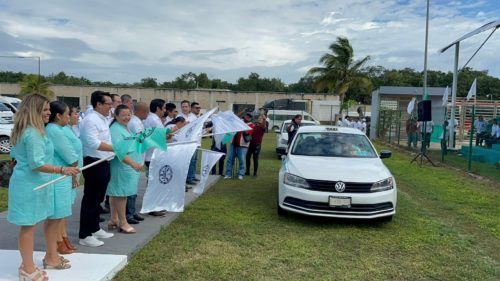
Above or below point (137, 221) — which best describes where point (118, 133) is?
above

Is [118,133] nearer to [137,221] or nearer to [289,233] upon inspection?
[137,221]

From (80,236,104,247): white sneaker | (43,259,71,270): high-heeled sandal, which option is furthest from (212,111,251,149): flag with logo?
(43,259,71,270): high-heeled sandal

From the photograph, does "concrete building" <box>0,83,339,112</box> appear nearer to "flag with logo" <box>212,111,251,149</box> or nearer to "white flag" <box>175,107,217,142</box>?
"flag with logo" <box>212,111,251,149</box>

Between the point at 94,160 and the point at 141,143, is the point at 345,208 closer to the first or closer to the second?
the point at 141,143

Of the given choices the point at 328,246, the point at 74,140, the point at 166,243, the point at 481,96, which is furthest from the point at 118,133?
the point at 481,96

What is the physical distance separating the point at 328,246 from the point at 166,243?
81.1 inches

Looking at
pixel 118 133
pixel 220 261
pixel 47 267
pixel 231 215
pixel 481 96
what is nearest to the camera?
pixel 47 267

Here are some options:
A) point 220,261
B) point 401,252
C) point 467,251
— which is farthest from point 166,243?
point 467,251

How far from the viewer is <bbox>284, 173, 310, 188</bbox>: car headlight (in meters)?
6.62

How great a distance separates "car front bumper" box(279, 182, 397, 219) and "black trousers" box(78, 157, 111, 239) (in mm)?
2760

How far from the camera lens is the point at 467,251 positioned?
18.7ft

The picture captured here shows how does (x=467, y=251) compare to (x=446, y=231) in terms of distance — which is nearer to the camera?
(x=467, y=251)

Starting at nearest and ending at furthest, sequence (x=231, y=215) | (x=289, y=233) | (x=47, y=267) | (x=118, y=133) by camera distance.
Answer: (x=47, y=267) < (x=118, y=133) < (x=289, y=233) < (x=231, y=215)

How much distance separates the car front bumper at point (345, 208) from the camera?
6.44 metres
